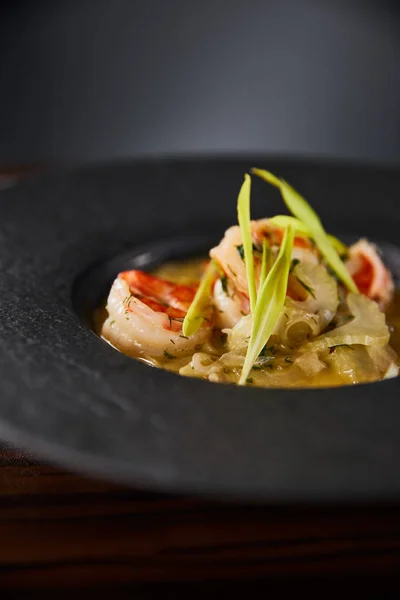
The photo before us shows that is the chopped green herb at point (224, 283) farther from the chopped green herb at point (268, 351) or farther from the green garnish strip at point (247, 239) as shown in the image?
the chopped green herb at point (268, 351)

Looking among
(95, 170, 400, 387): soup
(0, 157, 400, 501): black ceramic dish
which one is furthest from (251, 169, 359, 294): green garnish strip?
(0, 157, 400, 501): black ceramic dish

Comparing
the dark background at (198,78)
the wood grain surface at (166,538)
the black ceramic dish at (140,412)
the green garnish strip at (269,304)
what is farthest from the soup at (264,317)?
the dark background at (198,78)

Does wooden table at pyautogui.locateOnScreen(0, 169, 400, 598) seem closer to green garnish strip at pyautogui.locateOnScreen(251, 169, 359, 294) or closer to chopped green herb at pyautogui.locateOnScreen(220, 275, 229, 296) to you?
chopped green herb at pyautogui.locateOnScreen(220, 275, 229, 296)

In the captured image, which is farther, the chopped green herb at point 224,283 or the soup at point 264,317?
the chopped green herb at point 224,283

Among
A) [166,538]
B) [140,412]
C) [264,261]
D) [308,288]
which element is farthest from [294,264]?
[166,538]

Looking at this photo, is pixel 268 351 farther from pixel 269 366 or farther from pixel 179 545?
pixel 179 545

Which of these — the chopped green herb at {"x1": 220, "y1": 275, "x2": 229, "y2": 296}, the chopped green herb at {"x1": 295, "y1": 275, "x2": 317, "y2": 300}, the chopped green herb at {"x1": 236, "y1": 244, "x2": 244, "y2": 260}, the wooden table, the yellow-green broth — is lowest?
the wooden table

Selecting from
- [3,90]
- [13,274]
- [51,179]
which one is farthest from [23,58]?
[13,274]
